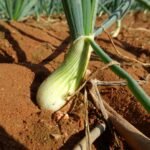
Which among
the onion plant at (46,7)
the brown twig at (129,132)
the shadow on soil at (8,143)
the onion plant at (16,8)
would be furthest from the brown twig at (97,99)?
the onion plant at (46,7)

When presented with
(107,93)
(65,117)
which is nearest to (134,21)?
(107,93)

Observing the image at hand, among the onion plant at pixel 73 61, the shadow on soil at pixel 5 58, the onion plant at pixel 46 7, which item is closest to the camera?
the onion plant at pixel 73 61

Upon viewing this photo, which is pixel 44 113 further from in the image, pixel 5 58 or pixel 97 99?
pixel 5 58

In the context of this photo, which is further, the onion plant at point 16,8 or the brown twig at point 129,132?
the onion plant at point 16,8

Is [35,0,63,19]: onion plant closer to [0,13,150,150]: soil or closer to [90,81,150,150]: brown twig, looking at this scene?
[0,13,150,150]: soil

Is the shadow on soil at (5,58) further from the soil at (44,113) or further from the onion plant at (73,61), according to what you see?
the onion plant at (73,61)

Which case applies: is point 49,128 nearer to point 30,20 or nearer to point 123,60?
point 123,60

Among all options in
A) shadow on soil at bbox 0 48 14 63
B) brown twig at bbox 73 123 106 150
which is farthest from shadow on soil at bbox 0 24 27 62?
brown twig at bbox 73 123 106 150

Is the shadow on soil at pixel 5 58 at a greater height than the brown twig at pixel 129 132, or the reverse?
the shadow on soil at pixel 5 58
